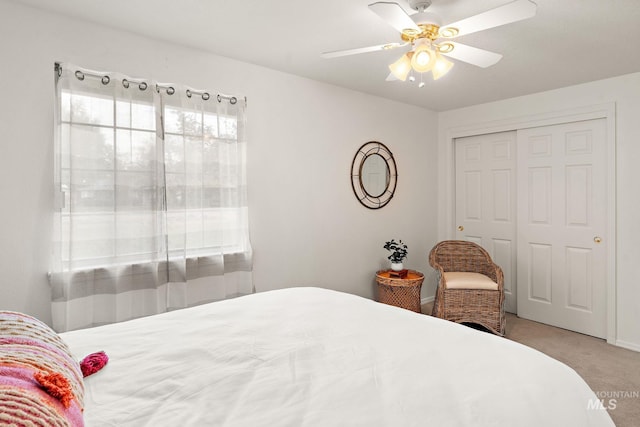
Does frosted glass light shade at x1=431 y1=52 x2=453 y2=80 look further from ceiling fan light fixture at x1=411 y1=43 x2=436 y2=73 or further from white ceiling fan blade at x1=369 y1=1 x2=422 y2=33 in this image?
white ceiling fan blade at x1=369 y1=1 x2=422 y2=33

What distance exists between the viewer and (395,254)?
3.96m

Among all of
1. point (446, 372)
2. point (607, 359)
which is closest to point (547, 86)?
point (607, 359)

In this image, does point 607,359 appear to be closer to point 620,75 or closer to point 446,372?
point 620,75

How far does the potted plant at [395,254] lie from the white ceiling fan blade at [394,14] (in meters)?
2.45

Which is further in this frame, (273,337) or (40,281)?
(40,281)

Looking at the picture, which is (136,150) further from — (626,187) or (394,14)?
(626,187)

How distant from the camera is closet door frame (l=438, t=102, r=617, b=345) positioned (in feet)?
11.2

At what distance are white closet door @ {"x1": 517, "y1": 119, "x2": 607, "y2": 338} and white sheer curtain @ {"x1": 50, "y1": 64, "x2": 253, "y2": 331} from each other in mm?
3026

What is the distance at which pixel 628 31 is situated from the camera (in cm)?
245

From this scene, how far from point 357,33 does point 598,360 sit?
3150 mm

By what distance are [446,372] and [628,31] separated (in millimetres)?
2650

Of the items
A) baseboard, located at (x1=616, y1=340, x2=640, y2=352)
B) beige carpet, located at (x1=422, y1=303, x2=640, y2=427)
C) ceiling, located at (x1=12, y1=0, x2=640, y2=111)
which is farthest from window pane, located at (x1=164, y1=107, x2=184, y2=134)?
baseboard, located at (x1=616, y1=340, x2=640, y2=352)

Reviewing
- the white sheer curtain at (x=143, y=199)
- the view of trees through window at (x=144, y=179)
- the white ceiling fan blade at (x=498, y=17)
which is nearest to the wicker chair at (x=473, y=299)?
the white sheer curtain at (x=143, y=199)

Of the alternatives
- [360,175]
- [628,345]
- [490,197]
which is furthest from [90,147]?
[628,345]
